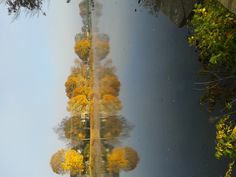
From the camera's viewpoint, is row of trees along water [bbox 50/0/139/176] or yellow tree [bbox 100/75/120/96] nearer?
row of trees along water [bbox 50/0/139/176]

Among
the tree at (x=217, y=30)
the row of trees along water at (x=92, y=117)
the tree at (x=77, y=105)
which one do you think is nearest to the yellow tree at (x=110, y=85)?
the row of trees along water at (x=92, y=117)

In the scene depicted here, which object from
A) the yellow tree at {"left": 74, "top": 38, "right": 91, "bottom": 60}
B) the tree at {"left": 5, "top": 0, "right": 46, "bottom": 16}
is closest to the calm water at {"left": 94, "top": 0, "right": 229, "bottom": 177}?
the yellow tree at {"left": 74, "top": 38, "right": 91, "bottom": 60}

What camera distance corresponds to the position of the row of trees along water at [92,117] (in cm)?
454

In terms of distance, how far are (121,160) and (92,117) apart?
54cm

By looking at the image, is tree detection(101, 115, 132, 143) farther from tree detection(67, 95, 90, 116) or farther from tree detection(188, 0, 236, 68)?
tree detection(188, 0, 236, 68)

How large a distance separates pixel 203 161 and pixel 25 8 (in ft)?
7.42

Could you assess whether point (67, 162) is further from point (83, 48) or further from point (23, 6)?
point (23, 6)

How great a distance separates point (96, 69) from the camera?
194 inches

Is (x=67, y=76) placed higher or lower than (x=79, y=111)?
higher

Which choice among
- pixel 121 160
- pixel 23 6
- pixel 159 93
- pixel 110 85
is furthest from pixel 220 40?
pixel 159 93

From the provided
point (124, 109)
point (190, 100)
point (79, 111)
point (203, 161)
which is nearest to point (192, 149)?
point (203, 161)

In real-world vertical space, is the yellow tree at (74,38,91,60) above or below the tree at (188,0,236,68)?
above

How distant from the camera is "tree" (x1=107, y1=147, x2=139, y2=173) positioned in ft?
14.9

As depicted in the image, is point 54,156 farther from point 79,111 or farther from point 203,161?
point 203,161
